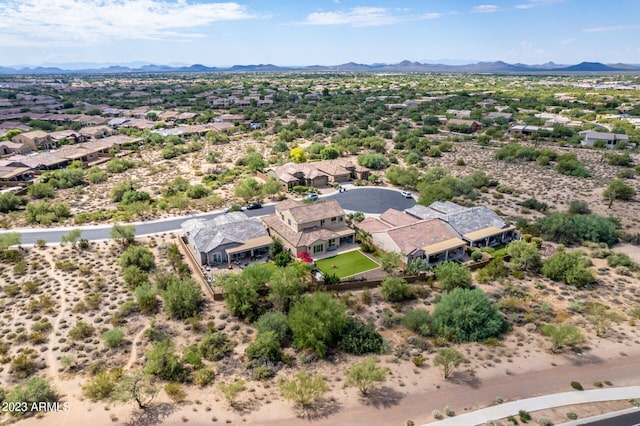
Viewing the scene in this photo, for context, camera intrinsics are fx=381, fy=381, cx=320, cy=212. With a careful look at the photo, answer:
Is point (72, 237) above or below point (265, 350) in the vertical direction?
above

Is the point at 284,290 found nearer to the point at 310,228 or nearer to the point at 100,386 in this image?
the point at 310,228

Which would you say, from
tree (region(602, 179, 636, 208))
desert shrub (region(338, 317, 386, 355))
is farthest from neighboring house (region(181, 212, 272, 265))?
tree (region(602, 179, 636, 208))

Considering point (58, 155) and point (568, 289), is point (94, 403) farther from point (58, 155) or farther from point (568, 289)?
point (58, 155)

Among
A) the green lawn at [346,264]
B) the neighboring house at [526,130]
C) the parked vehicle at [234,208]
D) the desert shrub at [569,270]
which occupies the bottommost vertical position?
the green lawn at [346,264]

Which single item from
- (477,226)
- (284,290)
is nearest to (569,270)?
(477,226)

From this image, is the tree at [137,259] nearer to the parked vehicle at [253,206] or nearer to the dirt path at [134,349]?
the dirt path at [134,349]

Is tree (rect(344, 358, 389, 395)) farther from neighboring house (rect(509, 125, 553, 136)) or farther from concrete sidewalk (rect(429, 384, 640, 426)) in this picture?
neighboring house (rect(509, 125, 553, 136))

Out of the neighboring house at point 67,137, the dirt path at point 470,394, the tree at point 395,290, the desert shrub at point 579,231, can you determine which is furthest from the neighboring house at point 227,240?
the neighboring house at point 67,137
